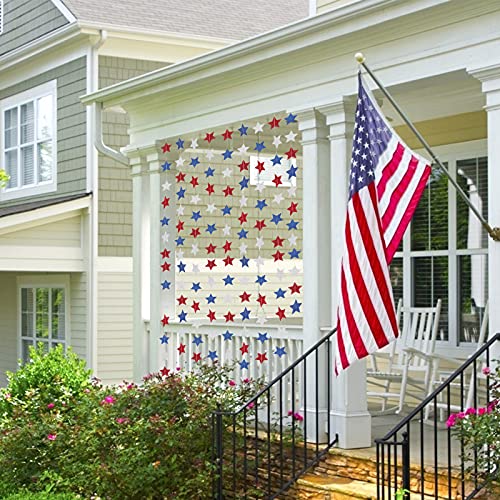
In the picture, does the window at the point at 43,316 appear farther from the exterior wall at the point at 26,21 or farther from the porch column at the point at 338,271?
the porch column at the point at 338,271

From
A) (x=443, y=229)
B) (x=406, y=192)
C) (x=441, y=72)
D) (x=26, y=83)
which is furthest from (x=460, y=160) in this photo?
(x=26, y=83)

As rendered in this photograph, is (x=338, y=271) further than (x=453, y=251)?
No

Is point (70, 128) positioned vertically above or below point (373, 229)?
above

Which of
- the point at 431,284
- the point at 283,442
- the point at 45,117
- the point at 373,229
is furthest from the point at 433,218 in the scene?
the point at 45,117

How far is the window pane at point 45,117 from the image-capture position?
15.1 m

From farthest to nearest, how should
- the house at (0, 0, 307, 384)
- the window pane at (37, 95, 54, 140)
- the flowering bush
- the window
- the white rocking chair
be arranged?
the window pane at (37, 95, 54, 140), the window, the house at (0, 0, 307, 384), the white rocking chair, the flowering bush

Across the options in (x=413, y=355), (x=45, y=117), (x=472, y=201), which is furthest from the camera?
(x=45, y=117)

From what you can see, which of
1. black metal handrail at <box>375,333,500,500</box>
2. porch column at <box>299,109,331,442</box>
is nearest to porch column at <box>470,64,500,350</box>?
black metal handrail at <box>375,333,500,500</box>

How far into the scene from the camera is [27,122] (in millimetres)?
15695

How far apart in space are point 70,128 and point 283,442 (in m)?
7.71

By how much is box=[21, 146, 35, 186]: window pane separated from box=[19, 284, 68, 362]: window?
159 centimetres

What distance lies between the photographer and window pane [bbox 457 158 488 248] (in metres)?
9.66

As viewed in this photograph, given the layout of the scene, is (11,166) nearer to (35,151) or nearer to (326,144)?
(35,151)

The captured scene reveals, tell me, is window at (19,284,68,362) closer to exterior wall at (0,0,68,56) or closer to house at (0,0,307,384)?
house at (0,0,307,384)
